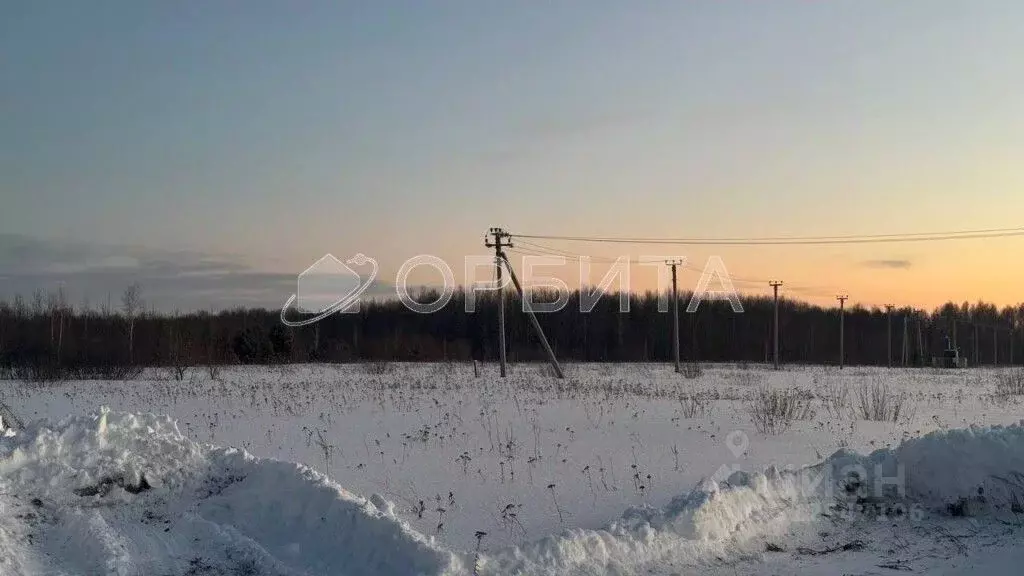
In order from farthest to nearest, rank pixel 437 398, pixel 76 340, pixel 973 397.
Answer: pixel 76 340 < pixel 973 397 < pixel 437 398

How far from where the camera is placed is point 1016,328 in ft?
340

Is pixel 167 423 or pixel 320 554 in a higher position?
pixel 167 423

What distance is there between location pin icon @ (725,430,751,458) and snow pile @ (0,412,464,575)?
532 cm

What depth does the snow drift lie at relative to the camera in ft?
19.0

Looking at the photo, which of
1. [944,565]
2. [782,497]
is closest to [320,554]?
[782,497]

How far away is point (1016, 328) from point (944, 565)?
117m

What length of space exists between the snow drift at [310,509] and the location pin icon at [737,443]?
2.02 metres

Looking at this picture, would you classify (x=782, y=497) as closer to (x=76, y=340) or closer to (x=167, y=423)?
(x=167, y=423)

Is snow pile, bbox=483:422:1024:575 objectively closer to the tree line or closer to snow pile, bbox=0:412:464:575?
snow pile, bbox=0:412:464:575

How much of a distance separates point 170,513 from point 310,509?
149cm

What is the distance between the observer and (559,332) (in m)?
78.1

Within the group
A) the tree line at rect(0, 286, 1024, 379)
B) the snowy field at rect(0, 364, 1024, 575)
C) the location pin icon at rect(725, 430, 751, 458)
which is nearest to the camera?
the snowy field at rect(0, 364, 1024, 575)

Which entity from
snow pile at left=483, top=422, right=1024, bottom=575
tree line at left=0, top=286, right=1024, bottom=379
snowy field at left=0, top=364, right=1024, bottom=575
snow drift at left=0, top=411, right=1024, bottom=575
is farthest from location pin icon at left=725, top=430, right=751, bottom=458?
tree line at left=0, top=286, right=1024, bottom=379

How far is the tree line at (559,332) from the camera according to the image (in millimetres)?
49938
